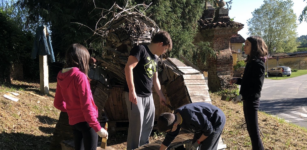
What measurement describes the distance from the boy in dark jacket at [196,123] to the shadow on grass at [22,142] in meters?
2.54

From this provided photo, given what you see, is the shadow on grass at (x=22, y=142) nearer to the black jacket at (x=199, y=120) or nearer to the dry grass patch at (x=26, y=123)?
the dry grass patch at (x=26, y=123)

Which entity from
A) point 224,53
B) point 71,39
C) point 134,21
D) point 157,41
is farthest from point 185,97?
point 224,53

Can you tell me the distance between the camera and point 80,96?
7.41 feet

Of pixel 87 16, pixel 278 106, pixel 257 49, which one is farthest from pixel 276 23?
pixel 257 49

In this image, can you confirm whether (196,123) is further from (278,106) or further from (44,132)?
(278,106)

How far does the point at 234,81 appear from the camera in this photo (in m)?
3.52

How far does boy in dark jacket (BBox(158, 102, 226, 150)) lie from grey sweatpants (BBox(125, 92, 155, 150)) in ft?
1.76

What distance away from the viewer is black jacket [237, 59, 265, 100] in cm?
306

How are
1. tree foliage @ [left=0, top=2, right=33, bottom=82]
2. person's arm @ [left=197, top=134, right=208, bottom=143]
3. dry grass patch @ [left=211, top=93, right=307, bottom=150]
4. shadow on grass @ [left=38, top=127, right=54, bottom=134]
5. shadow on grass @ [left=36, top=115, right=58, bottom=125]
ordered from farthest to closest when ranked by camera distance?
tree foliage @ [left=0, top=2, right=33, bottom=82] → shadow on grass @ [left=36, top=115, right=58, bottom=125] → shadow on grass @ [left=38, top=127, right=54, bottom=134] → dry grass patch @ [left=211, top=93, right=307, bottom=150] → person's arm @ [left=197, top=134, right=208, bottom=143]

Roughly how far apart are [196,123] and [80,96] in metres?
1.22

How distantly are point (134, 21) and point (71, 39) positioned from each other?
449 cm

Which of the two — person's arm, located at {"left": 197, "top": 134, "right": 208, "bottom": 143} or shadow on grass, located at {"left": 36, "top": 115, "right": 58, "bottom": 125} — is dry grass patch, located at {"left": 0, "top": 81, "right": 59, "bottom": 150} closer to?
shadow on grass, located at {"left": 36, "top": 115, "right": 58, "bottom": 125}

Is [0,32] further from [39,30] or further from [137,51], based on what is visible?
[137,51]

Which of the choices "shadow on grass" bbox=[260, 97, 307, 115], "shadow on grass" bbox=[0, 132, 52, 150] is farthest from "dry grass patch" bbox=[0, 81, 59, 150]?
"shadow on grass" bbox=[260, 97, 307, 115]
